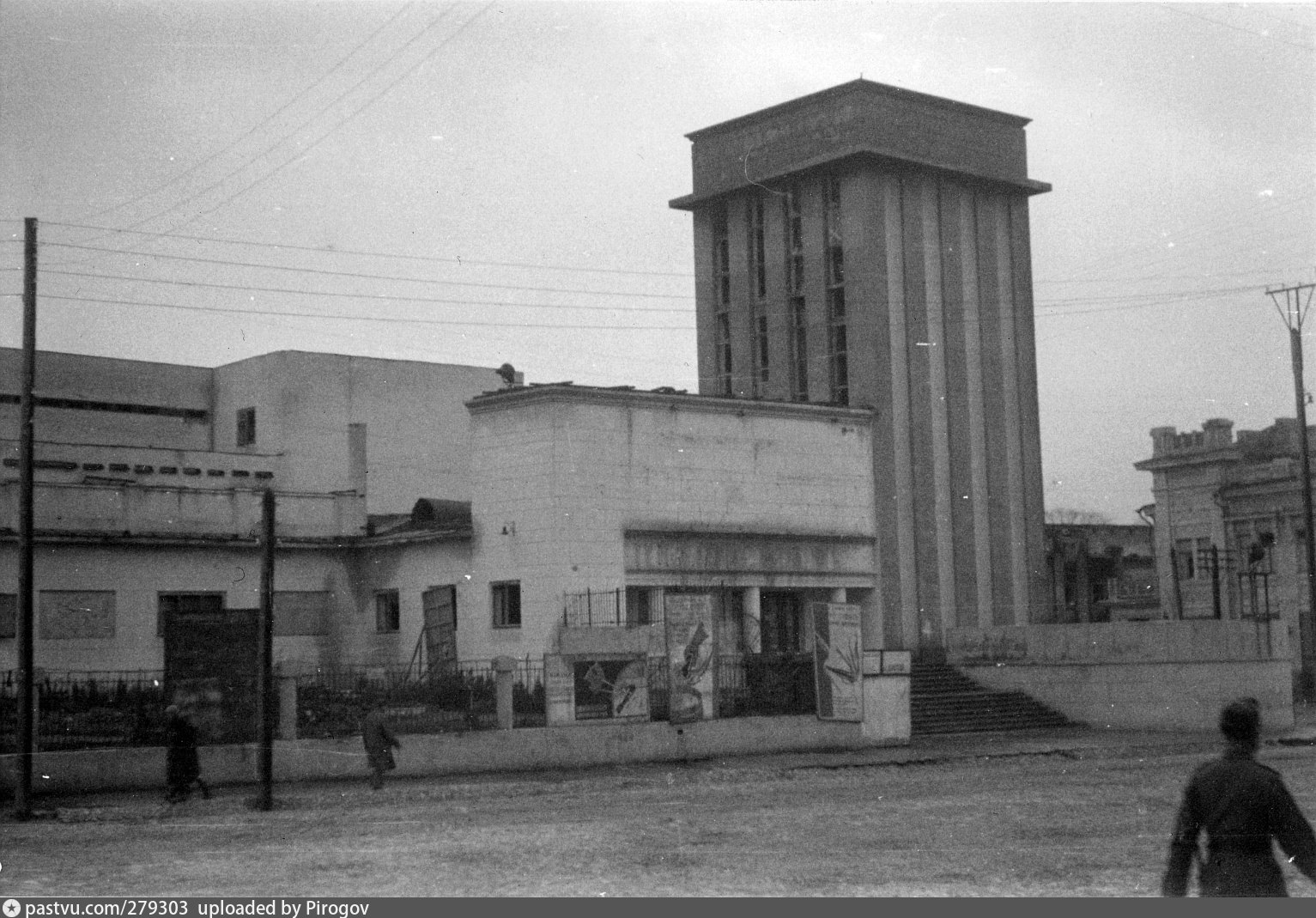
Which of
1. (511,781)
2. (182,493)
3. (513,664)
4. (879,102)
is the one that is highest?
(879,102)

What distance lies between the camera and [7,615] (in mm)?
35438

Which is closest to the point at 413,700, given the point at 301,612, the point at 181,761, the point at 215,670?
the point at 215,670

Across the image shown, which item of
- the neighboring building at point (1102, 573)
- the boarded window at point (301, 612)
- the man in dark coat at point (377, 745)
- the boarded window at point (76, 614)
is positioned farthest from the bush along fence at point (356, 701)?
the neighboring building at point (1102, 573)

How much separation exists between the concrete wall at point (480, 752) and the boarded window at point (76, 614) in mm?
12426

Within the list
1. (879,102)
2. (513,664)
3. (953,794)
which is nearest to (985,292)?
(879,102)

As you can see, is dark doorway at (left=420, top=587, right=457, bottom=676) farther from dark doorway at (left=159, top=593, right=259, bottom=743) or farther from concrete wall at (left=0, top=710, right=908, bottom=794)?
dark doorway at (left=159, top=593, right=259, bottom=743)

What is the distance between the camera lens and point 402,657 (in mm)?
39656

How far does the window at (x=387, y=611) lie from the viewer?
132 ft

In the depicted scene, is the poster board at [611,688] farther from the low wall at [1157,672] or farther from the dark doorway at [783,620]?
the low wall at [1157,672]

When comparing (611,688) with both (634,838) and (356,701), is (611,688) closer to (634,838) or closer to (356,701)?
(356,701)

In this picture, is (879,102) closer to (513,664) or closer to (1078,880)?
(513,664)

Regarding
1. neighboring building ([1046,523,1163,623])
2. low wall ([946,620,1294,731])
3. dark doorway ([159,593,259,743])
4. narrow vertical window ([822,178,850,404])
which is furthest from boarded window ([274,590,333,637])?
neighboring building ([1046,523,1163,623])

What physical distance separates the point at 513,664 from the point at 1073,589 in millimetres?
46174

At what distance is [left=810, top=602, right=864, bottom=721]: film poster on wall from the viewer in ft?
106
